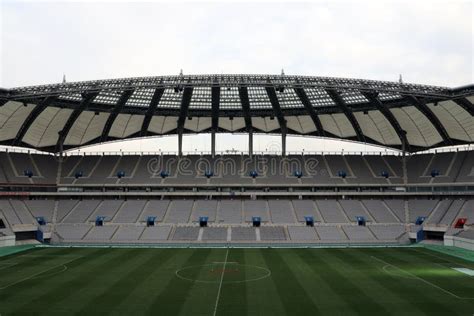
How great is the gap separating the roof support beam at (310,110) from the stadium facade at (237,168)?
316 mm

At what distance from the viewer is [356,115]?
6538 centimetres

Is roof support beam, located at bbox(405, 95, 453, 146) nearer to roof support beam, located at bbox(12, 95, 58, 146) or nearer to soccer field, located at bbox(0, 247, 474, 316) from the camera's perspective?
soccer field, located at bbox(0, 247, 474, 316)

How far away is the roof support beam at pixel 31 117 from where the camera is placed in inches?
2188

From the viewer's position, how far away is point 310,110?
64500mm

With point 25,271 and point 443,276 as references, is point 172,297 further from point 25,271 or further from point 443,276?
point 443,276

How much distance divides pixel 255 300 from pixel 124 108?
149 ft

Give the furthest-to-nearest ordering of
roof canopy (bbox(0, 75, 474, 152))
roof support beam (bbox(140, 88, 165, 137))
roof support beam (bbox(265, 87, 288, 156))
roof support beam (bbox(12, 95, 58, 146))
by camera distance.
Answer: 1. roof support beam (bbox(265, 87, 288, 156))
2. roof support beam (bbox(140, 88, 165, 137))
3. roof support beam (bbox(12, 95, 58, 146))
4. roof canopy (bbox(0, 75, 474, 152))

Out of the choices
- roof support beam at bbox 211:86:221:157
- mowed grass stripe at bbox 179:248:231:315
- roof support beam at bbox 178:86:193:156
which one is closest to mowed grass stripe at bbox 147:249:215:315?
mowed grass stripe at bbox 179:248:231:315

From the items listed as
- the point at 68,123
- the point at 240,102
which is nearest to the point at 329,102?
the point at 240,102

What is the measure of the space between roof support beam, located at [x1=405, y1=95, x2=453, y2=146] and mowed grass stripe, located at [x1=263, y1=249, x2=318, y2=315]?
3045cm

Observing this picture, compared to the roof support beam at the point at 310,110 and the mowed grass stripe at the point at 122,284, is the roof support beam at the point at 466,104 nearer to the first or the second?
the roof support beam at the point at 310,110

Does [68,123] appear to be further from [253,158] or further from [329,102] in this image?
[329,102]

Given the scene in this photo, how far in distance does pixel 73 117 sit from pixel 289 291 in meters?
47.4

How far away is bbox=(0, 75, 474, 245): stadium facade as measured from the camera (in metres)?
56.0
